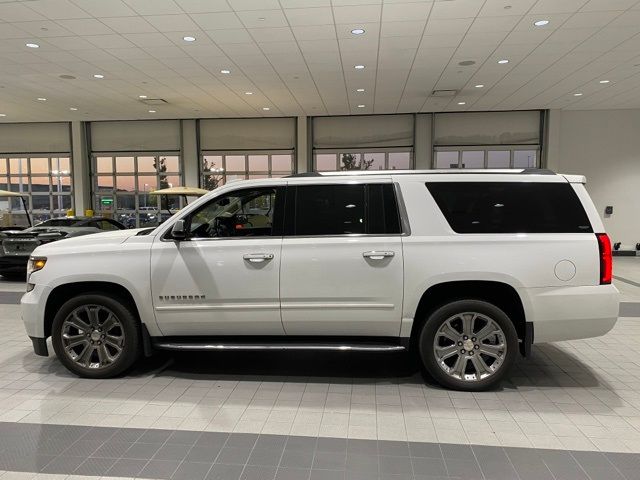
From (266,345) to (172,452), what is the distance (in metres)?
1.21

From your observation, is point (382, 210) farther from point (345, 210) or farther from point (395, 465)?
point (395, 465)

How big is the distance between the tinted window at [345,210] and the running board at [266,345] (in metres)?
0.96

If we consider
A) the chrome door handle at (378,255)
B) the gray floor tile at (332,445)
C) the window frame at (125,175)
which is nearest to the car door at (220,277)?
the chrome door handle at (378,255)

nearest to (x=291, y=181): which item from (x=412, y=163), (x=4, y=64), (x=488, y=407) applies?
(x=488, y=407)

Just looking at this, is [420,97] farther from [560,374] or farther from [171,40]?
[560,374]

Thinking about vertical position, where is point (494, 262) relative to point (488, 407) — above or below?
above

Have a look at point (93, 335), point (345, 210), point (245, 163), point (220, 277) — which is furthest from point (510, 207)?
point (245, 163)

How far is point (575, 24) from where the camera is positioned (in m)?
8.15

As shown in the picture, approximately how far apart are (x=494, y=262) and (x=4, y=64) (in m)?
12.1

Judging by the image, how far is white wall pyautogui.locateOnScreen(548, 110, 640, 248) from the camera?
15.6 metres

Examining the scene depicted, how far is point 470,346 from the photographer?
382cm

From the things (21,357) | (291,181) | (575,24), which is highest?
(575,24)

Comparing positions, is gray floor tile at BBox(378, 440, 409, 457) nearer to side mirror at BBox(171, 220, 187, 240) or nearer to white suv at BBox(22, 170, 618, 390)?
white suv at BBox(22, 170, 618, 390)

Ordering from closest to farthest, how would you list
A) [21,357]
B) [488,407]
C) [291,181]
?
1. [488,407]
2. [291,181]
3. [21,357]
